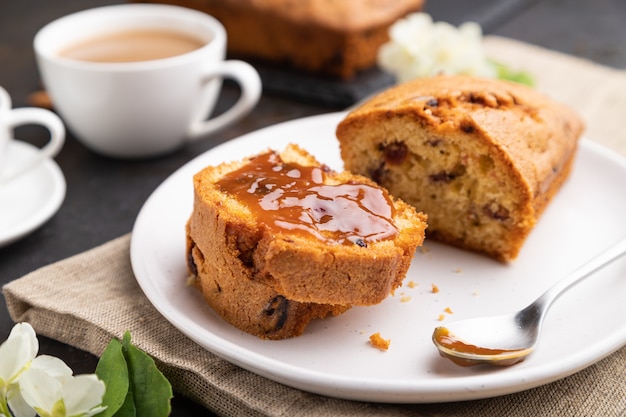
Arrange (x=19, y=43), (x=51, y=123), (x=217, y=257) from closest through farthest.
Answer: (x=217, y=257)
(x=51, y=123)
(x=19, y=43)

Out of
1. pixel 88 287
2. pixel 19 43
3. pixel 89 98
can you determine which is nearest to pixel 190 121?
pixel 89 98

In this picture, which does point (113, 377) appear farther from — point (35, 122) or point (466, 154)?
point (35, 122)

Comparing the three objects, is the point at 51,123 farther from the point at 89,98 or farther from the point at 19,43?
the point at 19,43

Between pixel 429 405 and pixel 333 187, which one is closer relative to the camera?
pixel 429 405

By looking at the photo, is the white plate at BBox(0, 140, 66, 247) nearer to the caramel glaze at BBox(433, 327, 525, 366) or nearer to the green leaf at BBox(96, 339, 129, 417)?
the green leaf at BBox(96, 339, 129, 417)

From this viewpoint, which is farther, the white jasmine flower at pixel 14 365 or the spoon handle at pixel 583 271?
the spoon handle at pixel 583 271

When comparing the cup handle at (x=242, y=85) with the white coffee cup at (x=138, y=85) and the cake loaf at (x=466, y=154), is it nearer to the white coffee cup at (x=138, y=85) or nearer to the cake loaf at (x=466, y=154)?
the white coffee cup at (x=138, y=85)

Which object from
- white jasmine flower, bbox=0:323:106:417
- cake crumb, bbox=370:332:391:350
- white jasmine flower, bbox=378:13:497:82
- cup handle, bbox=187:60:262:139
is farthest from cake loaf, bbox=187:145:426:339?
white jasmine flower, bbox=378:13:497:82

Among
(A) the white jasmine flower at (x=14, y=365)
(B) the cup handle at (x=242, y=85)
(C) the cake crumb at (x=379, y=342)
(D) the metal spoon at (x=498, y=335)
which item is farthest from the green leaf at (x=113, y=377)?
(B) the cup handle at (x=242, y=85)
